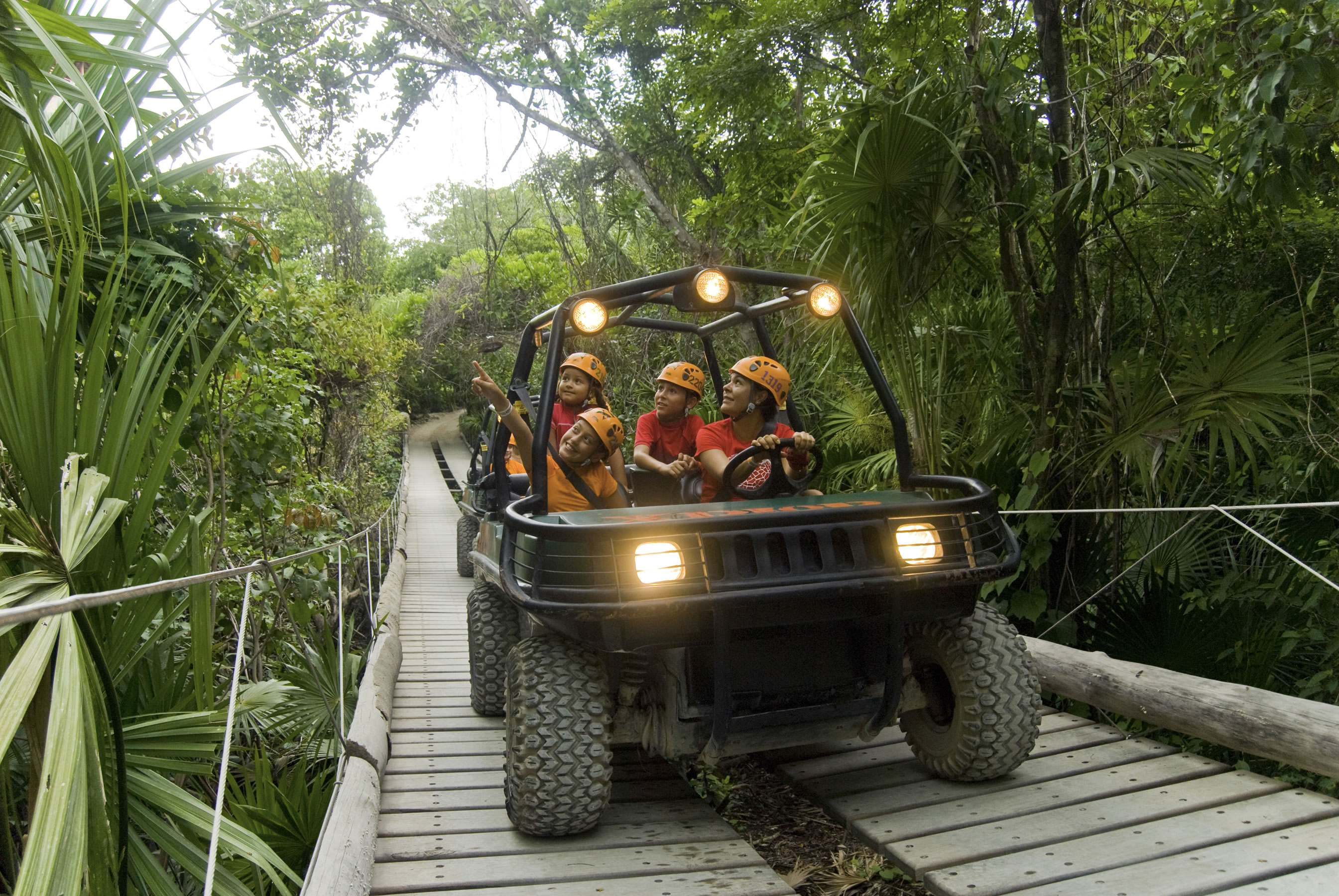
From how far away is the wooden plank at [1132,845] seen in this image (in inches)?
95.5

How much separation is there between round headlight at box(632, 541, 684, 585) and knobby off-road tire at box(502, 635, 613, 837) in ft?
1.52

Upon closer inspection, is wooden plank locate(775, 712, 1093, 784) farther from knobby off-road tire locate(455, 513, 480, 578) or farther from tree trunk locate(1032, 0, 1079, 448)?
knobby off-road tire locate(455, 513, 480, 578)

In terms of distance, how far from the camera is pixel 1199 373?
393cm

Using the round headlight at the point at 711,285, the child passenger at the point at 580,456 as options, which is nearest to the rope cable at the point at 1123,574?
the round headlight at the point at 711,285

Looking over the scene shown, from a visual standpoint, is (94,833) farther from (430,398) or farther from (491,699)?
(430,398)

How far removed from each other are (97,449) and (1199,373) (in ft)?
12.8

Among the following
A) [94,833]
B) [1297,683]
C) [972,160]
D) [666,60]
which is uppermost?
[666,60]

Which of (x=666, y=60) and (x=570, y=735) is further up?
(x=666, y=60)

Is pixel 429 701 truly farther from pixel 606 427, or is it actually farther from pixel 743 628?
pixel 743 628

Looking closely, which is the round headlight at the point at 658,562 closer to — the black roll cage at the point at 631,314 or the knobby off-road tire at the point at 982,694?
the black roll cage at the point at 631,314

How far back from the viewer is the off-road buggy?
8.39ft

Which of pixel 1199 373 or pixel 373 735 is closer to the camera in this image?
pixel 373 735

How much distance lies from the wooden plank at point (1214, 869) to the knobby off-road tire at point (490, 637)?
90.6 inches

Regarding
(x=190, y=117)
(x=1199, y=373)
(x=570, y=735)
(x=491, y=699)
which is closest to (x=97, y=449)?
(x=570, y=735)
